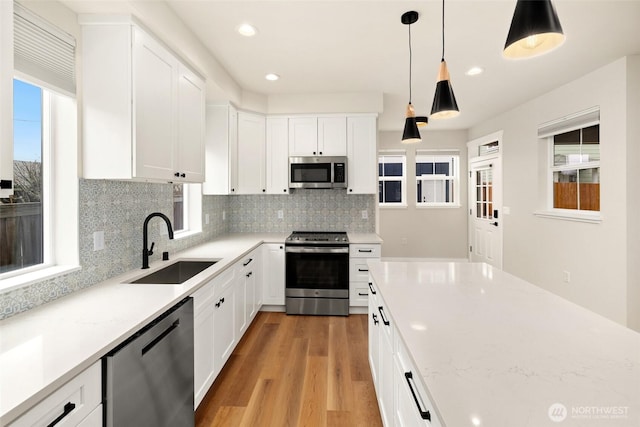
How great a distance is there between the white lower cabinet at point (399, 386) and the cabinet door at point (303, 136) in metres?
2.43

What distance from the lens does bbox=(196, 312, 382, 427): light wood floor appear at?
6.29ft

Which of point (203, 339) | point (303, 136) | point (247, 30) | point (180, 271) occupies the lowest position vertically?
point (203, 339)

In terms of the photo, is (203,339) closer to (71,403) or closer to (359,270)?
(71,403)

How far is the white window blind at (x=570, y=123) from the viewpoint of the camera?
10.5 feet

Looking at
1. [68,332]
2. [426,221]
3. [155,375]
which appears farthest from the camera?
[426,221]

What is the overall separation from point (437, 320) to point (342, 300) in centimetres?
241

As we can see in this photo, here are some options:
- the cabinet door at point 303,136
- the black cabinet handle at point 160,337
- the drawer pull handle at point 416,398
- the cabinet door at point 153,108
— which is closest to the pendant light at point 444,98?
the drawer pull handle at point 416,398

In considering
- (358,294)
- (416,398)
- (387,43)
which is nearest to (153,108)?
(387,43)

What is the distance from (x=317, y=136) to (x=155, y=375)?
10.1ft

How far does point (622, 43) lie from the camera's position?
102 inches

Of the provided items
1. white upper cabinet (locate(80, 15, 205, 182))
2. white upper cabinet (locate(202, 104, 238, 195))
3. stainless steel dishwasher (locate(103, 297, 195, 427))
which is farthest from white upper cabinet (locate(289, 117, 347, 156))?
stainless steel dishwasher (locate(103, 297, 195, 427))

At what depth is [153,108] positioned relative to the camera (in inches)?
72.9

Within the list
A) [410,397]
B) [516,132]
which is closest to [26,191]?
[410,397]

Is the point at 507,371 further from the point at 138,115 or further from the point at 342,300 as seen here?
the point at 342,300
